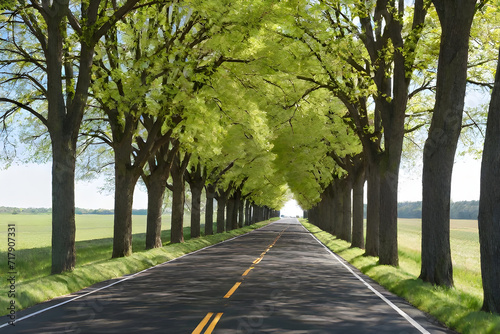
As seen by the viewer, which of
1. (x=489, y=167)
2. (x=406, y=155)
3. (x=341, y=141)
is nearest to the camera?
(x=489, y=167)

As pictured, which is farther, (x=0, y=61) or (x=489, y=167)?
(x=0, y=61)

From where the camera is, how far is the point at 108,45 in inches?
774

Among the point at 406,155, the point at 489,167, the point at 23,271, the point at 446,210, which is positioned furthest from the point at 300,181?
the point at 489,167

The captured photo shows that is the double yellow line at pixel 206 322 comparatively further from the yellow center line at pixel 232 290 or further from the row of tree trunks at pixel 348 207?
the row of tree trunks at pixel 348 207

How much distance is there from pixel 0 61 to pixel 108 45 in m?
3.60

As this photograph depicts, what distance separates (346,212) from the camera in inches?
1592

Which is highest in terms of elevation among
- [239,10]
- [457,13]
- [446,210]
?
[239,10]

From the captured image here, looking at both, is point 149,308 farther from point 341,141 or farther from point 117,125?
point 341,141

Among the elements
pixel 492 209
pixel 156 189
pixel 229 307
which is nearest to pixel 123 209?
pixel 156 189

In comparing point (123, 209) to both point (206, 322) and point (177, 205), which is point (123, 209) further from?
point (206, 322)

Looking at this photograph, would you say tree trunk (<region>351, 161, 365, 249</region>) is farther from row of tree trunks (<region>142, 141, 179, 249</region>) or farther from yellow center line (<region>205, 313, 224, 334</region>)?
yellow center line (<region>205, 313, 224, 334</region>)

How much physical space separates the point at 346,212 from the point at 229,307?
30696 mm

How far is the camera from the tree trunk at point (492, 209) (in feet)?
33.0

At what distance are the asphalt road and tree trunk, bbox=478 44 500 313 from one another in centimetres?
128
